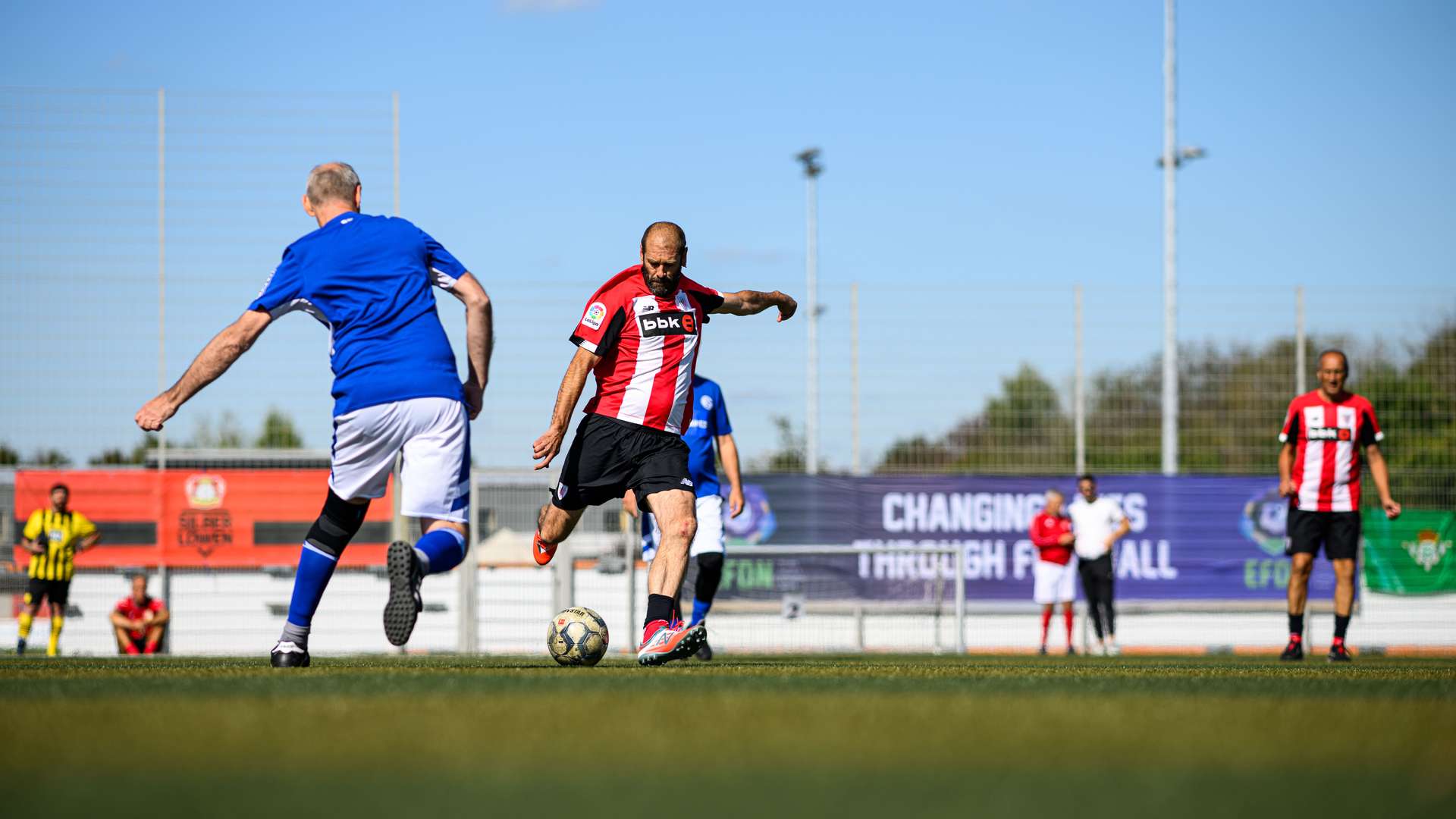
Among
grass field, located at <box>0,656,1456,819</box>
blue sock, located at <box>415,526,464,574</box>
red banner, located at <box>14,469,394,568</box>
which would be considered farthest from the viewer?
red banner, located at <box>14,469,394,568</box>

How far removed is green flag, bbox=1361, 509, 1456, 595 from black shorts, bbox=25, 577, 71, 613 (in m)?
13.9

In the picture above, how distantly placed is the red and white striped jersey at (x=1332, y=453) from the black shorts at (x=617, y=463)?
5.53 m

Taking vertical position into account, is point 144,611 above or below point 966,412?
below

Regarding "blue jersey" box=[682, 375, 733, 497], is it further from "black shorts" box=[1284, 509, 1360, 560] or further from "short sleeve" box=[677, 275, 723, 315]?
"black shorts" box=[1284, 509, 1360, 560]

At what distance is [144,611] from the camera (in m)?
14.8

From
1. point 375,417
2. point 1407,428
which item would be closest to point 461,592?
point 375,417

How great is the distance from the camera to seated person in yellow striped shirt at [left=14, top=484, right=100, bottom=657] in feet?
48.0

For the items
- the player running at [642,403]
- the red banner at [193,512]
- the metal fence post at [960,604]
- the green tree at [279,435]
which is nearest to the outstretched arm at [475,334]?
the player running at [642,403]

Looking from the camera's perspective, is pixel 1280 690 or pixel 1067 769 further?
pixel 1280 690

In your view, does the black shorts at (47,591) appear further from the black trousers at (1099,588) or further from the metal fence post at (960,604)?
the black trousers at (1099,588)

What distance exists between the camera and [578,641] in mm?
6441

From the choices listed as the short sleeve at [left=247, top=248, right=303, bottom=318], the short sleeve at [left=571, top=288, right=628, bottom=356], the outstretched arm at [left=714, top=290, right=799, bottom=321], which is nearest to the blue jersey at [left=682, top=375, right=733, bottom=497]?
the outstretched arm at [left=714, top=290, right=799, bottom=321]

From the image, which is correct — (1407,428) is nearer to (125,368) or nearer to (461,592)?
(461,592)

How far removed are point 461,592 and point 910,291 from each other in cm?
576
